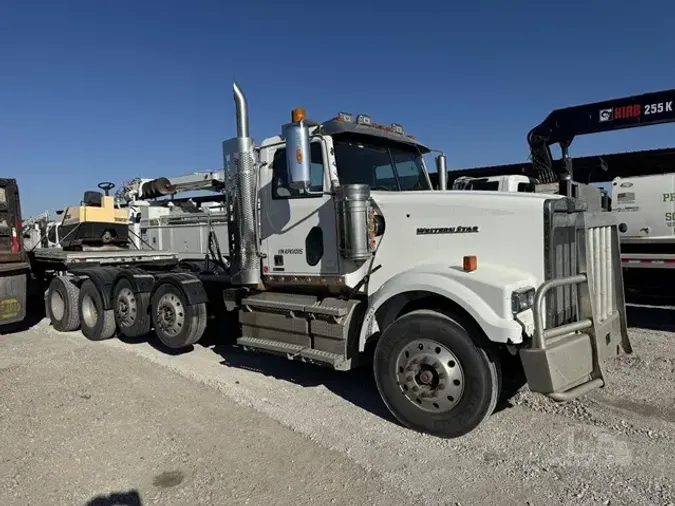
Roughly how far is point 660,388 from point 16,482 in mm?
5591

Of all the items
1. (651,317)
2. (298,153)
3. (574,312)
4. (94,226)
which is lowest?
(651,317)

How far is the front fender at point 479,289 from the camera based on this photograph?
3867 mm

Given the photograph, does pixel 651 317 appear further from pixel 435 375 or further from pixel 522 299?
pixel 435 375

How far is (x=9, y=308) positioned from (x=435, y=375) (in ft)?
24.0

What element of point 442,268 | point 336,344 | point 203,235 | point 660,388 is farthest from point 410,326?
point 203,235

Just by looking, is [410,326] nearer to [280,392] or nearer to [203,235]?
[280,392]

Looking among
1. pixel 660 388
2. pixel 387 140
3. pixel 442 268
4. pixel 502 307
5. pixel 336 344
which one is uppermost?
pixel 387 140

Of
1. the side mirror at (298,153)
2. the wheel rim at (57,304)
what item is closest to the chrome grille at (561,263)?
the side mirror at (298,153)

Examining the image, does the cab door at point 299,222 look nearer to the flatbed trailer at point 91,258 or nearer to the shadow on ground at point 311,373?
the shadow on ground at point 311,373

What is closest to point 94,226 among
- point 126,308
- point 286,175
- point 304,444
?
point 126,308

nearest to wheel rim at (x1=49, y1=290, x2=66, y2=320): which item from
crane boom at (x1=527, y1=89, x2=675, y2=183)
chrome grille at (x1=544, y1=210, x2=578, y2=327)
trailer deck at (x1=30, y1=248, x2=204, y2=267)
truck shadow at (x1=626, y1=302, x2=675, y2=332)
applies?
trailer deck at (x1=30, y1=248, x2=204, y2=267)

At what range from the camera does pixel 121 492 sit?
3.47 m

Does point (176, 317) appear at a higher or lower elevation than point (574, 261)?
lower

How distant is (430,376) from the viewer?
4.23 meters
